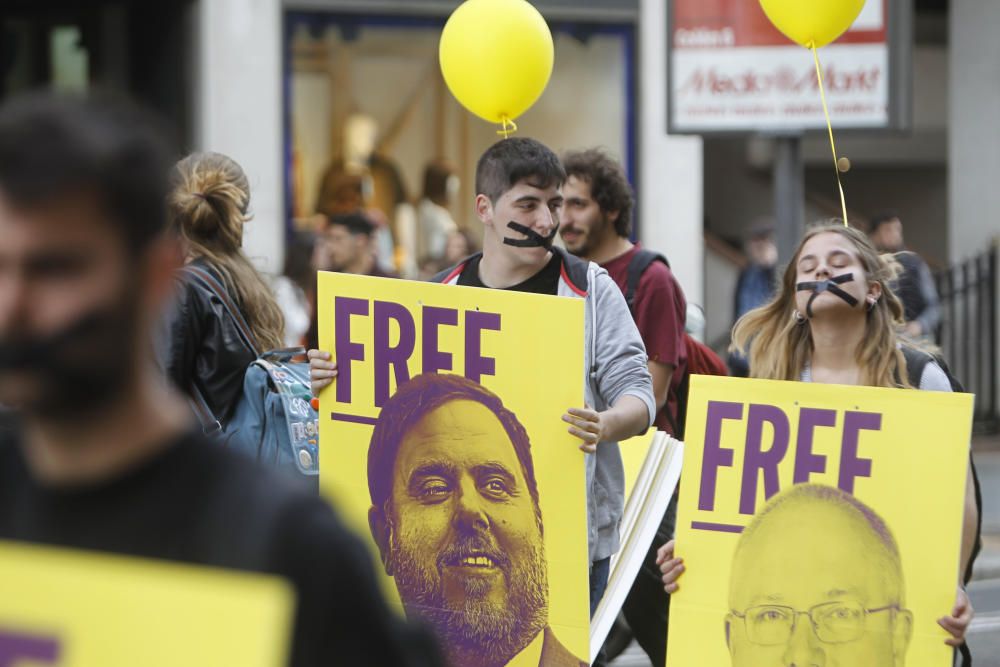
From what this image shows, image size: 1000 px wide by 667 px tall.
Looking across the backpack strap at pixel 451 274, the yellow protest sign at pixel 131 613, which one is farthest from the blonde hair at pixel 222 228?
the yellow protest sign at pixel 131 613

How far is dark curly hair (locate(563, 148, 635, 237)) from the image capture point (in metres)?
5.68

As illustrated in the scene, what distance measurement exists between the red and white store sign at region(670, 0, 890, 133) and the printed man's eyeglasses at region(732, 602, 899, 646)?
18.1ft

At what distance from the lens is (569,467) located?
165 inches

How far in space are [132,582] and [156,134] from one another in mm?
481

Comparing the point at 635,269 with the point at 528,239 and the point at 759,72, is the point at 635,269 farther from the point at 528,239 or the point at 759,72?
the point at 759,72

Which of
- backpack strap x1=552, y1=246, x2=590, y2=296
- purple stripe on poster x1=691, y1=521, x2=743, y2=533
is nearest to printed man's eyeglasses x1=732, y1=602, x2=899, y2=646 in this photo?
purple stripe on poster x1=691, y1=521, x2=743, y2=533

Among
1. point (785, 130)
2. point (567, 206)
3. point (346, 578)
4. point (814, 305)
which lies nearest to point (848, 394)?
point (814, 305)

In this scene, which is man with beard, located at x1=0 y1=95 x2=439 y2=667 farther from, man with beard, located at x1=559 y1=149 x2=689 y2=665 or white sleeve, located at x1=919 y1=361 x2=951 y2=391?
man with beard, located at x1=559 y1=149 x2=689 y2=665

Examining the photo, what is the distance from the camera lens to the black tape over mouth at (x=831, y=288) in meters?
4.38

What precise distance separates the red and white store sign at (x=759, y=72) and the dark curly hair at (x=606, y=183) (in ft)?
11.9

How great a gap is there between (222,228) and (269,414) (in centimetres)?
62

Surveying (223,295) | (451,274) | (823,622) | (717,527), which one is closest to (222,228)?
(223,295)

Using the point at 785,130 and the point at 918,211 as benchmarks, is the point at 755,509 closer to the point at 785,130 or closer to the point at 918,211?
the point at 785,130

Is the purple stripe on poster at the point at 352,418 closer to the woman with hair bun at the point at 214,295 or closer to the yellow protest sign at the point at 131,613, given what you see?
the woman with hair bun at the point at 214,295
